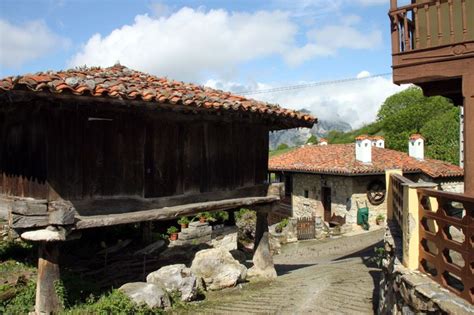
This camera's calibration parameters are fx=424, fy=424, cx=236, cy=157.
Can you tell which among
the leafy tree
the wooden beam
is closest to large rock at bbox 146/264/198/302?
the wooden beam

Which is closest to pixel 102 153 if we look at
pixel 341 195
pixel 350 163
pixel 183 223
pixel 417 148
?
pixel 183 223

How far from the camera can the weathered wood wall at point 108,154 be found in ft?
19.6

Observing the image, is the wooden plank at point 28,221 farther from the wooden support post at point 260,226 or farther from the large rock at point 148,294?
the wooden support post at point 260,226

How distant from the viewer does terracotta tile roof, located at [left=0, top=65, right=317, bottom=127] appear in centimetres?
502

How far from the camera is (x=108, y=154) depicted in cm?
645

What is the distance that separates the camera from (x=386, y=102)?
47219 mm

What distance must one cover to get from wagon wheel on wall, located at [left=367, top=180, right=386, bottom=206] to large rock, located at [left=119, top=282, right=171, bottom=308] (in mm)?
12823

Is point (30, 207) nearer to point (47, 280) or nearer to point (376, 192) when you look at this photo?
point (47, 280)

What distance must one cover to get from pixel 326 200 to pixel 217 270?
40.2 ft

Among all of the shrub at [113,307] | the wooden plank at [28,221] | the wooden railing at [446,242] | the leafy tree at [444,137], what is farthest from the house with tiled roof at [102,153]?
the leafy tree at [444,137]

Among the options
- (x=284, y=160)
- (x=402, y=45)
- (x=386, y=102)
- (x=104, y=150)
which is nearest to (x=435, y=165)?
(x=284, y=160)

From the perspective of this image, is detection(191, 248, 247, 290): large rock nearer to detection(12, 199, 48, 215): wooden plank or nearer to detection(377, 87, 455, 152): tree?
detection(12, 199, 48, 215): wooden plank

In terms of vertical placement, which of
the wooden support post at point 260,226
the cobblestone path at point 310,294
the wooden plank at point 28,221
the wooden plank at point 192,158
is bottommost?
the cobblestone path at point 310,294

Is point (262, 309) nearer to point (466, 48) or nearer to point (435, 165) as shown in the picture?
point (466, 48)
